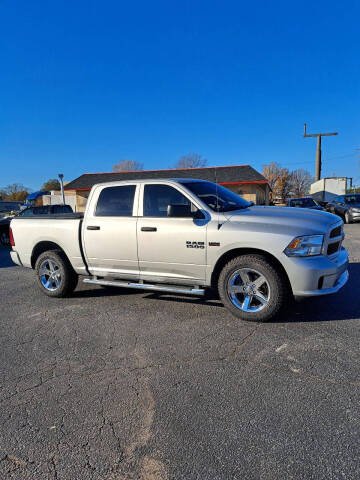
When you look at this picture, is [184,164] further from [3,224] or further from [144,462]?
[144,462]

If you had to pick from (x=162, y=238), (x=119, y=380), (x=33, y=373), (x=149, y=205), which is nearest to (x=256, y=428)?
(x=119, y=380)

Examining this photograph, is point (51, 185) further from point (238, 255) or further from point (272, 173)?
point (238, 255)

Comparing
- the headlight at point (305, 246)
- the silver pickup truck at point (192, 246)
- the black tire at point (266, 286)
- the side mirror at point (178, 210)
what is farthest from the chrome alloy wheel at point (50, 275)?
the headlight at point (305, 246)

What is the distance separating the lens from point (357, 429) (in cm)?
197

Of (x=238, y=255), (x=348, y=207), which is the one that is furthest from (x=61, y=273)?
(x=348, y=207)

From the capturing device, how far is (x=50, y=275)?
5.19m

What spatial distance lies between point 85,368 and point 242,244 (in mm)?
2273

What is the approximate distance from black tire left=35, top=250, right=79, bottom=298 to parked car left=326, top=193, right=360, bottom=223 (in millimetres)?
15670

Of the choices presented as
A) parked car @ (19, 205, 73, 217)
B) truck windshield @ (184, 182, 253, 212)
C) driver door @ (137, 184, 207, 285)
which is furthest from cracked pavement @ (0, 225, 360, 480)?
parked car @ (19, 205, 73, 217)

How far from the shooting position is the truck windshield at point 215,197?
422cm

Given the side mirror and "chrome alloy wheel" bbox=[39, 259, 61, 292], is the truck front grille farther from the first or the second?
"chrome alloy wheel" bbox=[39, 259, 61, 292]

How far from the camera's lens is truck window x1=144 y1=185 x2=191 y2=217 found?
429 centimetres

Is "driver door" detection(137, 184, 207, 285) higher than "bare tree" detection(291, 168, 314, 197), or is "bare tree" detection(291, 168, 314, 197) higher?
"bare tree" detection(291, 168, 314, 197)

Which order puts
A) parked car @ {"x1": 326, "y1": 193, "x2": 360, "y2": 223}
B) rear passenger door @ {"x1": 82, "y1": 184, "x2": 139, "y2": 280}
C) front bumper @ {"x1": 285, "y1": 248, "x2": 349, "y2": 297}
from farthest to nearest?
1. parked car @ {"x1": 326, "y1": 193, "x2": 360, "y2": 223}
2. rear passenger door @ {"x1": 82, "y1": 184, "x2": 139, "y2": 280}
3. front bumper @ {"x1": 285, "y1": 248, "x2": 349, "y2": 297}
